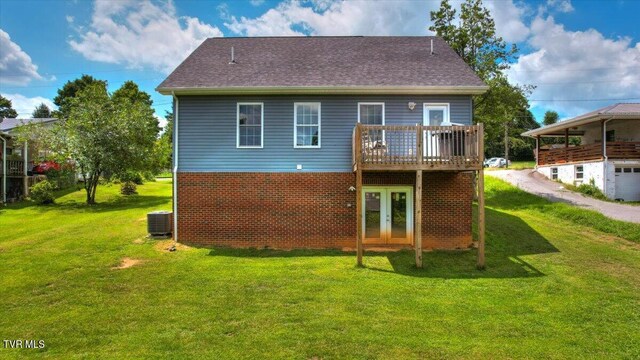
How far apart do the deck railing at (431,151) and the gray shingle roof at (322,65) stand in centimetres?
218

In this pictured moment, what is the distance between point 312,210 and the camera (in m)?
11.5

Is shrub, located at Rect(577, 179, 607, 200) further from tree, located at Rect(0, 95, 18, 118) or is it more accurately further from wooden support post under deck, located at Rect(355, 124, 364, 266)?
tree, located at Rect(0, 95, 18, 118)

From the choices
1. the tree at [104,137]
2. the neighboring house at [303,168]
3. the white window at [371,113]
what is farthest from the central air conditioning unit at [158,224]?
the tree at [104,137]

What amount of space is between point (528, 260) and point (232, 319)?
8567 mm

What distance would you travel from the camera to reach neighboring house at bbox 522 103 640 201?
60.0 feet

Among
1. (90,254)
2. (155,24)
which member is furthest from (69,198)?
(90,254)

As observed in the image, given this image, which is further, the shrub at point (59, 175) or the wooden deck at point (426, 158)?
the shrub at point (59, 175)

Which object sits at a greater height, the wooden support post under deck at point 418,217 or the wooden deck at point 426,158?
the wooden deck at point 426,158

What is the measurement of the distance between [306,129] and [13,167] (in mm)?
23926

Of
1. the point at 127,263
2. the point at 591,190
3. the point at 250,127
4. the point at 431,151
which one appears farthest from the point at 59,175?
the point at 591,190

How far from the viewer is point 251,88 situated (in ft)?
37.1

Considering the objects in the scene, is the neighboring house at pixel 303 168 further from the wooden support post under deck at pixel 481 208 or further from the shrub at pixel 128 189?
the shrub at pixel 128 189

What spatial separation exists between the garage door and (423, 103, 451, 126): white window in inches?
532

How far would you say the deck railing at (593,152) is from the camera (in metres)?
18.4
